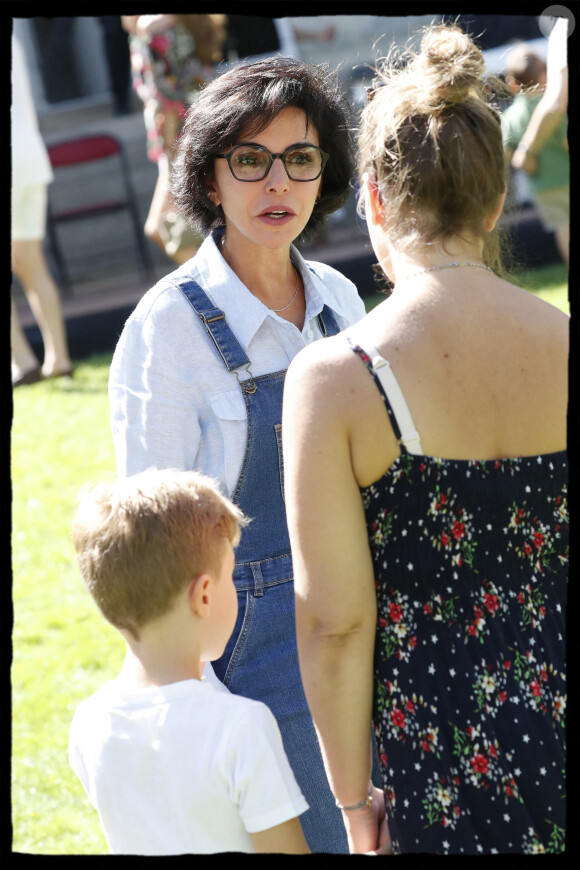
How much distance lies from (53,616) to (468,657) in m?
2.91

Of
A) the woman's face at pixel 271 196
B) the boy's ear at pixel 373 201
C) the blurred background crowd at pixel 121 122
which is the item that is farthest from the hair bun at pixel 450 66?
the blurred background crowd at pixel 121 122

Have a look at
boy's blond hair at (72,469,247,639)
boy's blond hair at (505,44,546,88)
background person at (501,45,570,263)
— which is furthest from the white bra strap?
boy's blond hair at (505,44,546,88)

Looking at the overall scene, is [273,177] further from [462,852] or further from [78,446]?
[78,446]

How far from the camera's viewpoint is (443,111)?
153 cm

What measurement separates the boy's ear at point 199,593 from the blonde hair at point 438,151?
0.61 metres

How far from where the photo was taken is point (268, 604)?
6.66 feet

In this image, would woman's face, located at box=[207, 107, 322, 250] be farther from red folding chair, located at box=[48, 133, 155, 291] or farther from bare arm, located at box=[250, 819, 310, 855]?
red folding chair, located at box=[48, 133, 155, 291]

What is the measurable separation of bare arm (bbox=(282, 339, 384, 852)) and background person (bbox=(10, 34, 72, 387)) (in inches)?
214

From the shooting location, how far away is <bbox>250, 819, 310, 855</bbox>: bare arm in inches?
60.9

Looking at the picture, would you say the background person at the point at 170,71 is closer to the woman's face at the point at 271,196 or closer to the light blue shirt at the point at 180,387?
the woman's face at the point at 271,196

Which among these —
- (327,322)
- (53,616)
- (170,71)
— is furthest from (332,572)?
(170,71)

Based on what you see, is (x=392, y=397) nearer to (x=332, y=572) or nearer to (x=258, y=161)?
(x=332, y=572)

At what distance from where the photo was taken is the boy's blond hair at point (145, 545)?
1608 millimetres
